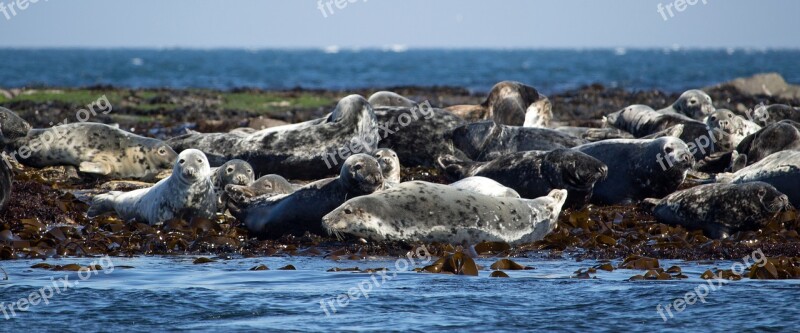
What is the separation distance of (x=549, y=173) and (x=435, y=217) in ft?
6.69

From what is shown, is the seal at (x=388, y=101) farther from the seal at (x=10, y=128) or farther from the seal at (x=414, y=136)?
the seal at (x=10, y=128)

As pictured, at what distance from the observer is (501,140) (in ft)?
40.4

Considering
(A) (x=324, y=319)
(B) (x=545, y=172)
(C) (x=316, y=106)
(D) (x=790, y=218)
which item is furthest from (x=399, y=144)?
(C) (x=316, y=106)

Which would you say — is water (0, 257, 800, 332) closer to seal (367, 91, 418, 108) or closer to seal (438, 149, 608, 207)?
seal (438, 149, 608, 207)

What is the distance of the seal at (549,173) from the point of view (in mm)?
9945

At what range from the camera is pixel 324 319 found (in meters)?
5.93

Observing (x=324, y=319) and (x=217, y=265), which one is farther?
(x=217, y=265)

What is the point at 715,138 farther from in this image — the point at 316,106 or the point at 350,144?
the point at 316,106

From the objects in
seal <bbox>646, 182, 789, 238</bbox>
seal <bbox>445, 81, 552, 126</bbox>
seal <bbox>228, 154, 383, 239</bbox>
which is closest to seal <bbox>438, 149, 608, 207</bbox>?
seal <bbox>646, 182, 789, 238</bbox>

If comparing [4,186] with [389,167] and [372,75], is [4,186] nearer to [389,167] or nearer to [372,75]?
[389,167]

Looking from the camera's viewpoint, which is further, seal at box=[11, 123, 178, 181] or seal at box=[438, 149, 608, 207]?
seal at box=[11, 123, 178, 181]

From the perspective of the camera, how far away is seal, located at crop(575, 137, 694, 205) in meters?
10.3

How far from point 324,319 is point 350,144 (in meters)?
5.90

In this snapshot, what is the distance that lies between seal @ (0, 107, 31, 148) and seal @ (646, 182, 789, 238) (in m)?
6.88
